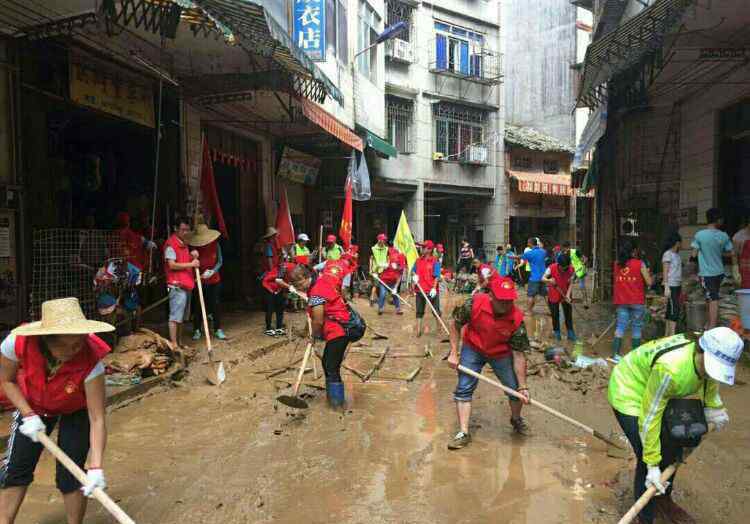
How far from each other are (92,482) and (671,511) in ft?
11.4

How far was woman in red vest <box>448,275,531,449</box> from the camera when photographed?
15.2ft

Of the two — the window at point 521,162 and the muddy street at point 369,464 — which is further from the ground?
the window at point 521,162

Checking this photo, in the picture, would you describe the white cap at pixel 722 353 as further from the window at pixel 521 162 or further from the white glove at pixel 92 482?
the window at pixel 521 162

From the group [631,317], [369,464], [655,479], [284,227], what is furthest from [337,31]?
[655,479]

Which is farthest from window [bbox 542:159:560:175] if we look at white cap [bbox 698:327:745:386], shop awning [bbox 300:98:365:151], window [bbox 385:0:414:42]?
white cap [bbox 698:327:745:386]

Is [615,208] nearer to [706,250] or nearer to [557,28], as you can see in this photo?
[706,250]

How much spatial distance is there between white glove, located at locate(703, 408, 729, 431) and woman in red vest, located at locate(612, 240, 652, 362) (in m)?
4.50

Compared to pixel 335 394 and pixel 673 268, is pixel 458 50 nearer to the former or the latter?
pixel 673 268

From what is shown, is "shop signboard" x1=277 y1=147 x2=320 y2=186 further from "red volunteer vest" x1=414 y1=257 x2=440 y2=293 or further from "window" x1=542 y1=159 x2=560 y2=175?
"window" x1=542 y1=159 x2=560 y2=175

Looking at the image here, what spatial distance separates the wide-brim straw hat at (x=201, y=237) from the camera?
7770 mm

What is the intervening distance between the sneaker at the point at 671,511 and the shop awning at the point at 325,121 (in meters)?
7.63

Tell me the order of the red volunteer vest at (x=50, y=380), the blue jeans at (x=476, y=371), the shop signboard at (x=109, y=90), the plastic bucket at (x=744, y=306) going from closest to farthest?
Result: 1. the red volunteer vest at (x=50, y=380)
2. the blue jeans at (x=476, y=371)
3. the shop signboard at (x=109, y=90)
4. the plastic bucket at (x=744, y=306)

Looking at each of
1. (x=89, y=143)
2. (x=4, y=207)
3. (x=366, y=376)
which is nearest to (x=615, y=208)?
(x=366, y=376)

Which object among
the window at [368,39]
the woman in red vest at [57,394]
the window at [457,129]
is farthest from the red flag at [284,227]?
the window at [457,129]
